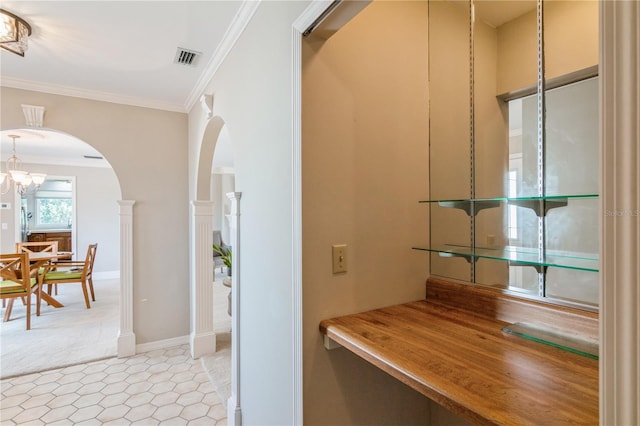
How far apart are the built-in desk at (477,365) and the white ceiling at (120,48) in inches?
69.7

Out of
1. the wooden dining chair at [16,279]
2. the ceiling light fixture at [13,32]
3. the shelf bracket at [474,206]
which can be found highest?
the ceiling light fixture at [13,32]

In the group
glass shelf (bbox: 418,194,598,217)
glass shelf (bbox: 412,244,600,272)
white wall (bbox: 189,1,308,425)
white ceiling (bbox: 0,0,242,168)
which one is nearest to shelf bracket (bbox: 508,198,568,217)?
glass shelf (bbox: 418,194,598,217)

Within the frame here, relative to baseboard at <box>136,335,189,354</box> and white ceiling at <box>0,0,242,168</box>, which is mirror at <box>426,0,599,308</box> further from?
baseboard at <box>136,335,189,354</box>

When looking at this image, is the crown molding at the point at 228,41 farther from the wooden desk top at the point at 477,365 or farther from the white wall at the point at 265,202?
the wooden desk top at the point at 477,365

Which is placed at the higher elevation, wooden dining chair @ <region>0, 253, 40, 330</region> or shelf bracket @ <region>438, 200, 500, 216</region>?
shelf bracket @ <region>438, 200, 500, 216</region>

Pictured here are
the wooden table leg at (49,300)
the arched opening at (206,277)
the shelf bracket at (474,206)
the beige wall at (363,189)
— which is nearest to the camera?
the beige wall at (363,189)

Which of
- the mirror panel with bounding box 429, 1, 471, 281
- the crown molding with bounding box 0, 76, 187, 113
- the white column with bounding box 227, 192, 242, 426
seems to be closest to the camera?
the mirror panel with bounding box 429, 1, 471, 281

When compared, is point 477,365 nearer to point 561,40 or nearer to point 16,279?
point 561,40

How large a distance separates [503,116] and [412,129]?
54 centimetres

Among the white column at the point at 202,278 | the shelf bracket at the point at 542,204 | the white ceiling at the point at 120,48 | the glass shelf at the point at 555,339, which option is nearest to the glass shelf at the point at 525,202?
the shelf bracket at the point at 542,204

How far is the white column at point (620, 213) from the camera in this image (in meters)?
0.42

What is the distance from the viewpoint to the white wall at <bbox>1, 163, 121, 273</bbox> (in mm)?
7008

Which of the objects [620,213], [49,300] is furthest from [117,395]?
[49,300]

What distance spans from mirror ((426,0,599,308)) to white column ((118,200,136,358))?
2822 mm
